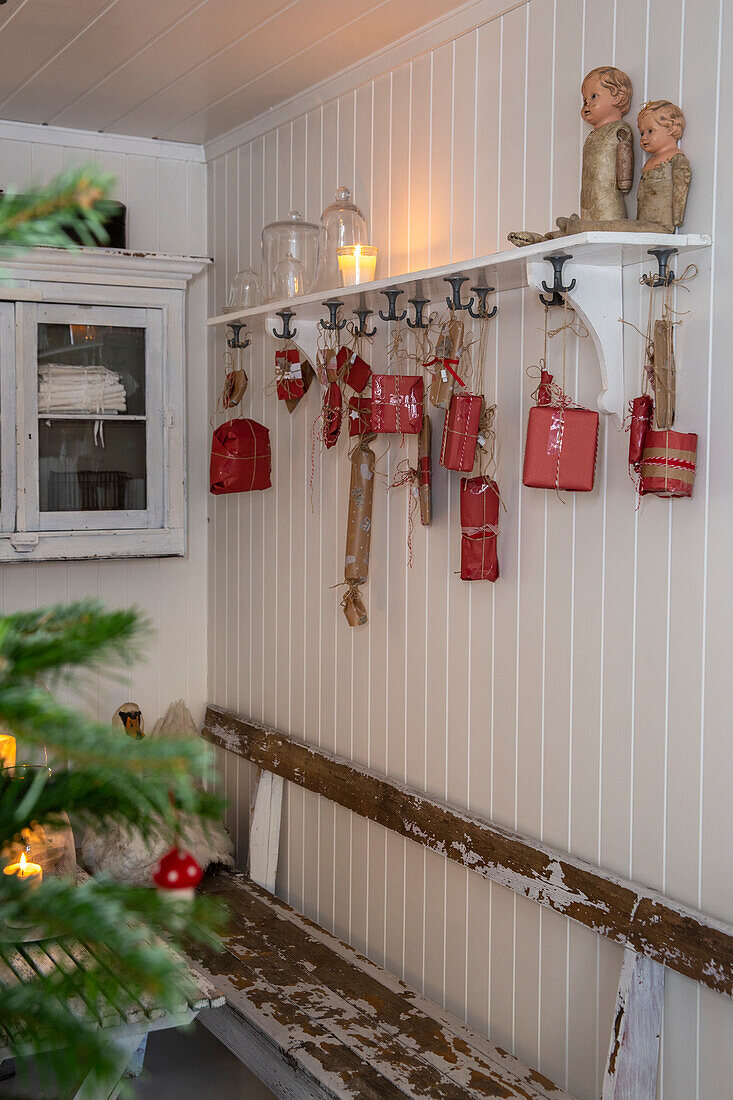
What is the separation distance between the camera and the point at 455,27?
8.08 feet

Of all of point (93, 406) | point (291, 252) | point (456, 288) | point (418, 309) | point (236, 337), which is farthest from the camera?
point (93, 406)

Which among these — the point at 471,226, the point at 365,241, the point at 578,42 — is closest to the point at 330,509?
the point at 365,241

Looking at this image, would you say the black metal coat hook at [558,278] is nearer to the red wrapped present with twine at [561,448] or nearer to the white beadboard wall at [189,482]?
the red wrapped present with twine at [561,448]

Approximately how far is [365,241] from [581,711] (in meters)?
1.39

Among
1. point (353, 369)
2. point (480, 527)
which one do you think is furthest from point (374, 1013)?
point (353, 369)

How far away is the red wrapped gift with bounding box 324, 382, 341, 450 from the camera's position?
2840 millimetres

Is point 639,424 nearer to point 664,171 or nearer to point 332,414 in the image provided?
point 664,171

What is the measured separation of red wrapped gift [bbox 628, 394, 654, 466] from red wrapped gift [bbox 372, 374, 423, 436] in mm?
682

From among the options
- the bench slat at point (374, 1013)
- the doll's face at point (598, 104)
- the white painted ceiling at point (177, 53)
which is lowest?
the bench slat at point (374, 1013)

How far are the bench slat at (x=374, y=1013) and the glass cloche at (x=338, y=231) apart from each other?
162 centimetres

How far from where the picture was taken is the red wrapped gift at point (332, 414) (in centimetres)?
284

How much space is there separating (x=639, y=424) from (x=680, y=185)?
43 cm

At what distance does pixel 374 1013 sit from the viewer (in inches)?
93.7

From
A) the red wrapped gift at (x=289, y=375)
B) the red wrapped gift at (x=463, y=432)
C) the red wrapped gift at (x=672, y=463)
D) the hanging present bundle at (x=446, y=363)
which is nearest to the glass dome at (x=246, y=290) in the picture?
the red wrapped gift at (x=289, y=375)
